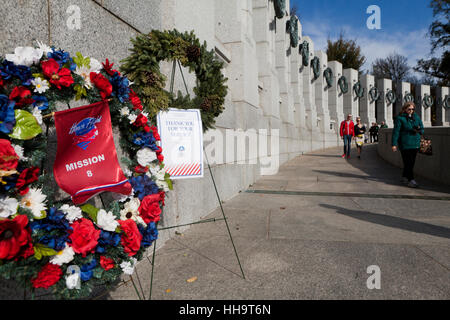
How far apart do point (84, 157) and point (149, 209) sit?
648 millimetres

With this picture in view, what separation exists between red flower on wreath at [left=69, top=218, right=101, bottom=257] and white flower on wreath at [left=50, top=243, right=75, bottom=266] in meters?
0.03

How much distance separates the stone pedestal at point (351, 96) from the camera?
28195 mm

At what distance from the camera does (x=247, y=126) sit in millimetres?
7234

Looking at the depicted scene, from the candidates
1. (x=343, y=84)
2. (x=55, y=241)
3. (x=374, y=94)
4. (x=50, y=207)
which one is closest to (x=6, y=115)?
(x=50, y=207)

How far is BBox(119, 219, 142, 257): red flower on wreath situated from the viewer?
6.82 ft

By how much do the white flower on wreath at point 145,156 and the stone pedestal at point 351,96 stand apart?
29294 mm

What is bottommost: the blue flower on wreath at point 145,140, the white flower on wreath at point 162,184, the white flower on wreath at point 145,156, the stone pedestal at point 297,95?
the white flower on wreath at point 162,184

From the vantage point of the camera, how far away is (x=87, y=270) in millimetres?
1835

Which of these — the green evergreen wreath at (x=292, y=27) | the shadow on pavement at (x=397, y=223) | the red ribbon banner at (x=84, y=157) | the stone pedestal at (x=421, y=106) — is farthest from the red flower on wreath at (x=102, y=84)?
the stone pedestal at (x=421, y=106)

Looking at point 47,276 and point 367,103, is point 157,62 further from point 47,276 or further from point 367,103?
point 367,103

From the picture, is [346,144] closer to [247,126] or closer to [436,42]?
[247,126]

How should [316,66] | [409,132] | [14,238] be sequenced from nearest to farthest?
[14,238] → [409,132] → [316,66]

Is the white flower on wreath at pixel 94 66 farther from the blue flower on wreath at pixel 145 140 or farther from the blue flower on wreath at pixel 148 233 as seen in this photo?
the blue flower on wreath at pixel 148 233

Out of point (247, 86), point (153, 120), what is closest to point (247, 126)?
point (247, 86)
